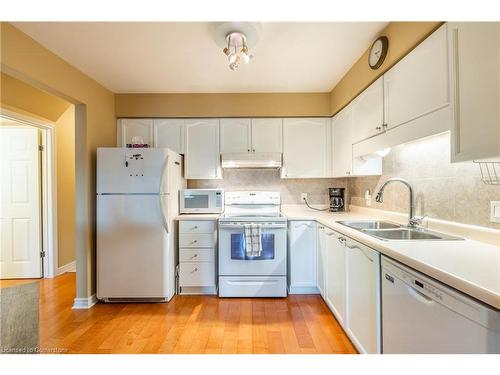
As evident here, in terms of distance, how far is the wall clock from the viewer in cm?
171

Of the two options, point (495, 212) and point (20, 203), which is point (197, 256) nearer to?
point (495, 212)

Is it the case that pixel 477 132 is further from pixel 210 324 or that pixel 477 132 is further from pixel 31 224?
pixel 31 224

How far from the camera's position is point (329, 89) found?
9.41ft

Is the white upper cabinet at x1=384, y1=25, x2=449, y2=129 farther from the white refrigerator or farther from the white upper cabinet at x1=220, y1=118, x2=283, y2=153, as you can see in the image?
the white refrigerator

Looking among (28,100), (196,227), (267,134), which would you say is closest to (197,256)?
(196,227)

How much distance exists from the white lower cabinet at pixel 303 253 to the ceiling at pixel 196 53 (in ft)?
5.20

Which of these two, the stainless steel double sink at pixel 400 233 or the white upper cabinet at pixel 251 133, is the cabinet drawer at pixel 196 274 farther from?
the stainless steel double sink at pixel 400 233

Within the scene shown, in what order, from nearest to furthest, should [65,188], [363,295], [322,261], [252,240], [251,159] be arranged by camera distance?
[363,295]
[322,261]
[252,240]
[251,159]
[65,188]

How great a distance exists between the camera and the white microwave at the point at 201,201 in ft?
9.38

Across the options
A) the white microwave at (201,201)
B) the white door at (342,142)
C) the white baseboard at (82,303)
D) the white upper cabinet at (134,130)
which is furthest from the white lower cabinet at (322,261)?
the white baseboard at (82,303)

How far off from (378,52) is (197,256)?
8.19 ft

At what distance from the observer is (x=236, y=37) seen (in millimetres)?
1696
